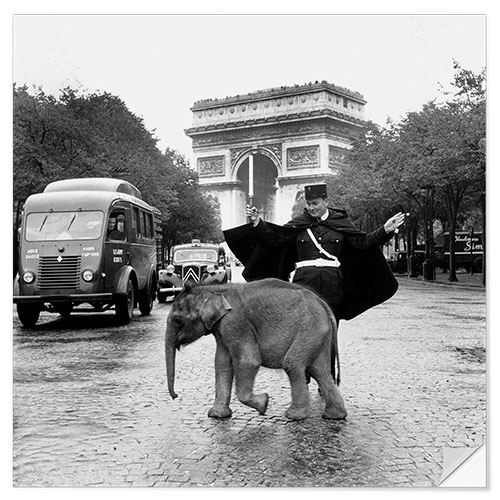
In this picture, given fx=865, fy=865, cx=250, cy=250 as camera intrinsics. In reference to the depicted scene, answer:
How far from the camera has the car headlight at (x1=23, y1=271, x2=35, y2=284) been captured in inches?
458

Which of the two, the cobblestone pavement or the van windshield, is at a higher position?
the van windshield

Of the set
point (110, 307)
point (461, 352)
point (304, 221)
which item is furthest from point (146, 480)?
point (110, 307)

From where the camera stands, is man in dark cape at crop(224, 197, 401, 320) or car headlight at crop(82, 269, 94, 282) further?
car headlight at crop(82, 269, 94, 282)

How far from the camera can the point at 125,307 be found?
12766 mm

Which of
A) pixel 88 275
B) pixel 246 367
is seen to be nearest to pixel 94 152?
pixel 88 275

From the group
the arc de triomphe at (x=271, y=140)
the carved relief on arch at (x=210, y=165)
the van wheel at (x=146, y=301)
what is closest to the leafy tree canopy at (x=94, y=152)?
the carved relief on arch at (x=210, y=165)

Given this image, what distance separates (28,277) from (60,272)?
439 mm

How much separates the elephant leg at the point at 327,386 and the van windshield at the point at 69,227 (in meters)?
6.60

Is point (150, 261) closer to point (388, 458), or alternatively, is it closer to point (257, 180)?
point (257, 180)

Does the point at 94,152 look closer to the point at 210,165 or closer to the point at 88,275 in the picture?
the point at 210,165

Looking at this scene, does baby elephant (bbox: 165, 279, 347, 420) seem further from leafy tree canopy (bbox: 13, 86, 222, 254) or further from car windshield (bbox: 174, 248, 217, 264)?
car windshield (bbox: 174, 248, 217, 264)

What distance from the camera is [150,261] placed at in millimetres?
15195

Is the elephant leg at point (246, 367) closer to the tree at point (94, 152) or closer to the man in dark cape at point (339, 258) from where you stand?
the man in dark cape at point (339, 258)

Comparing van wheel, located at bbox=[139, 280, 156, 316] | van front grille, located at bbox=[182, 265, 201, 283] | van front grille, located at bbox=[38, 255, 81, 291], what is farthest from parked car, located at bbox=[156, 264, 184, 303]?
van front grille, located at bbox=[38, 255, 81, 291]
